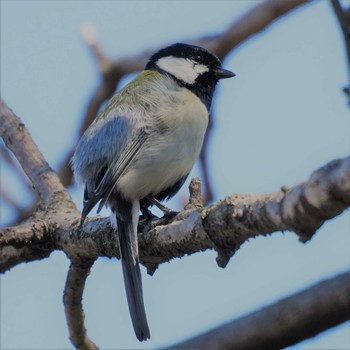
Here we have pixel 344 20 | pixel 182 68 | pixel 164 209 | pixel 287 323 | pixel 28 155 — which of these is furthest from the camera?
pixel 182 68

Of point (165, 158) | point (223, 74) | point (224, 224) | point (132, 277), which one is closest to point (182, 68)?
point (223, 74)

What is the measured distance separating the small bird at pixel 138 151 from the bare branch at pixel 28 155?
166mm

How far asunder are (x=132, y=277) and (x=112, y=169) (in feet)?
2.01

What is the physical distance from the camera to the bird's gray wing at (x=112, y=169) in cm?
349

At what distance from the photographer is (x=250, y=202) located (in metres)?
2.17

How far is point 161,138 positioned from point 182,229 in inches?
47.7

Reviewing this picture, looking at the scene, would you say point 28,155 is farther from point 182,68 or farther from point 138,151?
point 182,68

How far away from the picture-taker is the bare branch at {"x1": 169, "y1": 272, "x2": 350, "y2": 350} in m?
1.20

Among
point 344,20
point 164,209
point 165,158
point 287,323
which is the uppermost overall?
point 344,20

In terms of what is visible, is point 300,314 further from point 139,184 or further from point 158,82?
point 158,82

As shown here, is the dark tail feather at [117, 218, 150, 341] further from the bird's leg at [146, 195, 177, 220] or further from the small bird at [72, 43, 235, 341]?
the bird's leg at [146, 195, 177, 220]

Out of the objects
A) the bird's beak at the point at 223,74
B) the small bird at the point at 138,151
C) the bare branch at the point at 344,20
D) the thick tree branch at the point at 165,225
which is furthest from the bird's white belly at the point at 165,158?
the bare branch at the point at 344,20

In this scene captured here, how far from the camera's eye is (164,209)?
11.8 feet

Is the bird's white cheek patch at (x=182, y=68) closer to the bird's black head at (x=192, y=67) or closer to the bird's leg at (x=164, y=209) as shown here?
the bird's black head at (x=192, y=67)
